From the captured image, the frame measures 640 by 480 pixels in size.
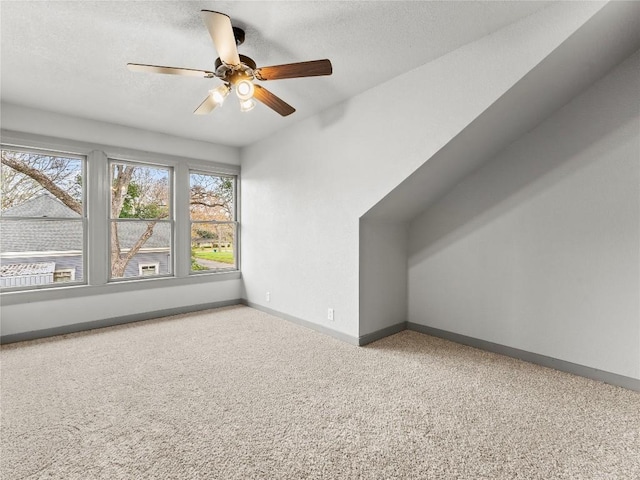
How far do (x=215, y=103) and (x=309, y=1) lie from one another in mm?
1127

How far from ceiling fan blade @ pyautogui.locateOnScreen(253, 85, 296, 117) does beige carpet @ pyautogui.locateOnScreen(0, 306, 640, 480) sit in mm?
2264

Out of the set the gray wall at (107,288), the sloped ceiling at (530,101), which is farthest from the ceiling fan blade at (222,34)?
the gray wall at (107,288)

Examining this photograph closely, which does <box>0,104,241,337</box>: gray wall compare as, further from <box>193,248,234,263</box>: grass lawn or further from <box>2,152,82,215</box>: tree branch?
<box>2,152,82,215</box>: tree branch

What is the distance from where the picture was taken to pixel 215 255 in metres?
5.11

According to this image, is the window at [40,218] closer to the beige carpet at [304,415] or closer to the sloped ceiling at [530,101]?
the beige carpet at [304,415]

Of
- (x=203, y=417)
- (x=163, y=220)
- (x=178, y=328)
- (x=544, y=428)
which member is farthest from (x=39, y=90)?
(x=544, y=428)

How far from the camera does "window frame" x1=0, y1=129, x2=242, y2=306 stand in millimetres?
3604

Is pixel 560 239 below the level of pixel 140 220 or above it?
below

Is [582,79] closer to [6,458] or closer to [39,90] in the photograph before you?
[6,458]

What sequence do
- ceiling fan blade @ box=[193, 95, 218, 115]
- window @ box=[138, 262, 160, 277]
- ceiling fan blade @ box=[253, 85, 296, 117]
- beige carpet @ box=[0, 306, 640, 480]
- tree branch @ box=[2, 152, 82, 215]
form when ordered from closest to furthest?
1. beige carpet @ box=[0, 306, 640, 480]
2. ceiling fan blade @ box=[253, 85, 296, 117]
3. ceiling fan blade @ box=[193, 95, 218, 115]
4. tree branch @ box=[2, 152, 82, 215]
5. window @ box=[138, 262, 160, 277]

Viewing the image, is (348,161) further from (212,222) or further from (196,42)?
(212,222)

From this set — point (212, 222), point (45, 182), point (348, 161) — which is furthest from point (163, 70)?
point (212, 222)

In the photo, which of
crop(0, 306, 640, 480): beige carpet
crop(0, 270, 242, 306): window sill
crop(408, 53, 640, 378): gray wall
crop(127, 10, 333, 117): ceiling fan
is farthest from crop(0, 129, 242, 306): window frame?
crop(408, 53, 640, 378): gray wall

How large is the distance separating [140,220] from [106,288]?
0.97 metres
